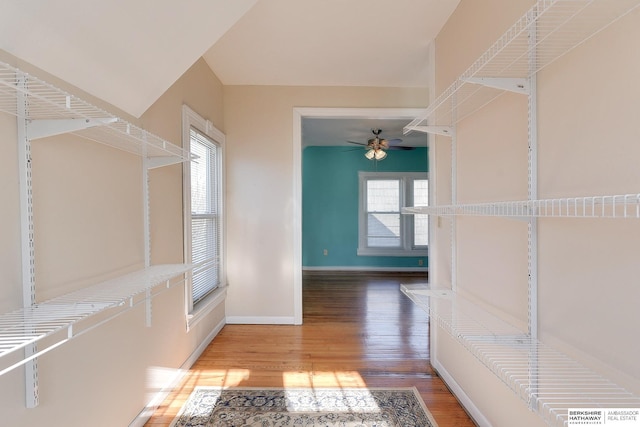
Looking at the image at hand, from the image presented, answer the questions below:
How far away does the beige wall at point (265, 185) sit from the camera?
11.3ft

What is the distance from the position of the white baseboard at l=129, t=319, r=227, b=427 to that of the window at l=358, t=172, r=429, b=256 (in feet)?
13.8

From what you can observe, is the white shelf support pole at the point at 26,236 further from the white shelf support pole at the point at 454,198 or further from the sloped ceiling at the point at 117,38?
the white shelf support pole at the point at 454,198

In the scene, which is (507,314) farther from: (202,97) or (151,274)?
(202,97)

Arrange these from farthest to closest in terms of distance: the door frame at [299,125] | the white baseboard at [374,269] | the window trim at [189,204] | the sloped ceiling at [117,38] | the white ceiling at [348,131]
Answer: the white baseboard at [374,269], the white ceiling at [348,131], the door frame at [299,125], the window trim at [189,204], the sloped ceiling at [117,38]

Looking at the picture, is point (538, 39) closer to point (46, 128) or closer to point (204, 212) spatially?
point (46, 128)

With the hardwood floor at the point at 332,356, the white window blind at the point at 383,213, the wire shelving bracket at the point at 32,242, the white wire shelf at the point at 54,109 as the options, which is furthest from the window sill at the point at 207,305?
the white window blind at the point at 383,213

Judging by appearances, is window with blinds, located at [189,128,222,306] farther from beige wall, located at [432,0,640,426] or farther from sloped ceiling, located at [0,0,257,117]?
beige wall, located at [432,0,640,426]

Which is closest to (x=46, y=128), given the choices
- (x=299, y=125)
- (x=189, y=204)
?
(x=189, y=204)

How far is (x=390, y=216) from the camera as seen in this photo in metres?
6.74

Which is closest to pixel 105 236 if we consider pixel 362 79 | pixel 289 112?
pixel 289 112

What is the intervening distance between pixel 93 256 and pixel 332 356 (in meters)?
1.95

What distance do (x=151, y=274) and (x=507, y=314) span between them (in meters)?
1.80

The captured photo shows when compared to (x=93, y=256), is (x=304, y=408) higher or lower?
lower

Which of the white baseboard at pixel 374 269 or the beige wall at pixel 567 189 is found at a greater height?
the beige wall at pixel 567 189
